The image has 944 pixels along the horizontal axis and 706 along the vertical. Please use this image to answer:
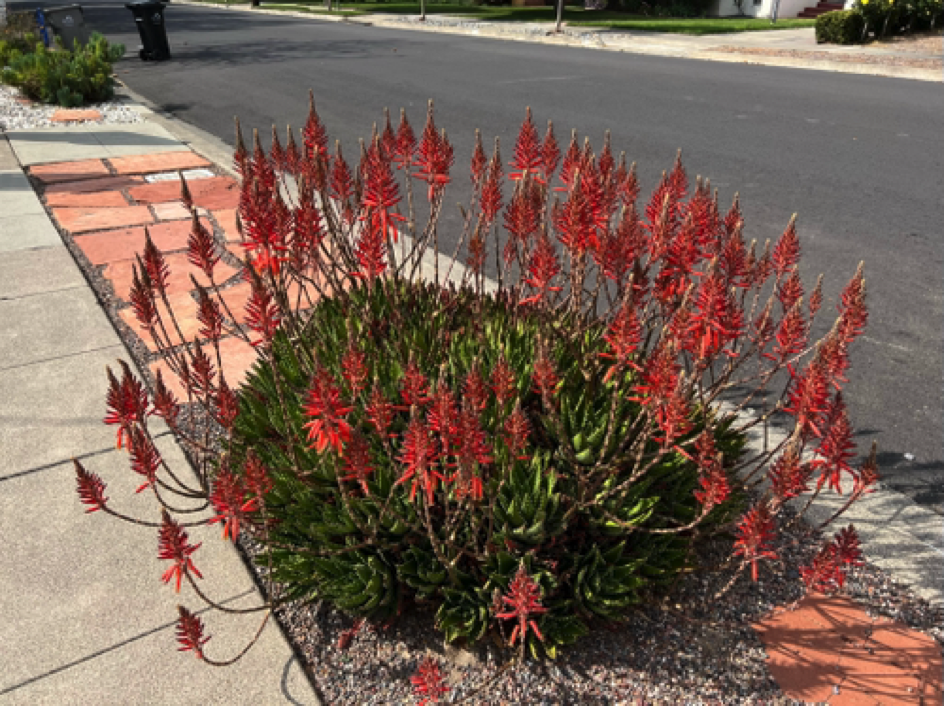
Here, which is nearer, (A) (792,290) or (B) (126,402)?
(B) (126,402)

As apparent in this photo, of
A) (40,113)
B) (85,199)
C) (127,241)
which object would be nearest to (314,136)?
(127,241)

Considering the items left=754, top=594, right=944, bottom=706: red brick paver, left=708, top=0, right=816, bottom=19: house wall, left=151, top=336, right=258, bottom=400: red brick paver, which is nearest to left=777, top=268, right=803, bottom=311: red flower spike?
left=754, top=594, right=944, bottom=706: red brick paver

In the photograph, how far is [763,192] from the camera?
308 inches

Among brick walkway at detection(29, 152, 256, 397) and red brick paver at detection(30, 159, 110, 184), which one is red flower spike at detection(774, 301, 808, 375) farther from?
red brick paver at detection(30, 159, 110, 184)

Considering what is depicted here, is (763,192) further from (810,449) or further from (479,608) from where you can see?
(479,608)

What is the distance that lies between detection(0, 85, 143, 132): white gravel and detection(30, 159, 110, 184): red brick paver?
8.66ft

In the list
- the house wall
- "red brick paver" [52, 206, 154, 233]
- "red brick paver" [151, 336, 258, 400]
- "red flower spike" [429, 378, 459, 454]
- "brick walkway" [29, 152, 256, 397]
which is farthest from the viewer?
the house wall

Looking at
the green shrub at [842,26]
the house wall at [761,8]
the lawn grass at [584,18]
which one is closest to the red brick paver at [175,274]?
the green shrub at [842,26]

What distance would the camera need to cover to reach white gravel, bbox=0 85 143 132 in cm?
1062

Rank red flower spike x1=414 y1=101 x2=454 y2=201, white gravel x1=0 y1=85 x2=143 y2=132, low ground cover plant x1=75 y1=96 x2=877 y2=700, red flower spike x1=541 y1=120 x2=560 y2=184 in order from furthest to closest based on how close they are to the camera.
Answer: white gravel x1=0 y1=85 x2=143 y2=132 < red flower spike x1=541 y1=120 x2=560 y2=184 < red flower spike x1=414 y1=101 x2=454 y2=201 < low ground cover plant x1=75 y1=96 x2=877 y2=700

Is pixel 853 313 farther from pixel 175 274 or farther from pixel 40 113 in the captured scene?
pixel 40 113

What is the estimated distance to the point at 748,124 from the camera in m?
11.0

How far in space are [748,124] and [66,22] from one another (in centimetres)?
1561

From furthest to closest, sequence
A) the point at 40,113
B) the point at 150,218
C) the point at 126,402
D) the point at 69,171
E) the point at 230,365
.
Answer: the point at 40,113
the point at 69,171
the point at 150,218
the point at 230,365
the point at 126,402
